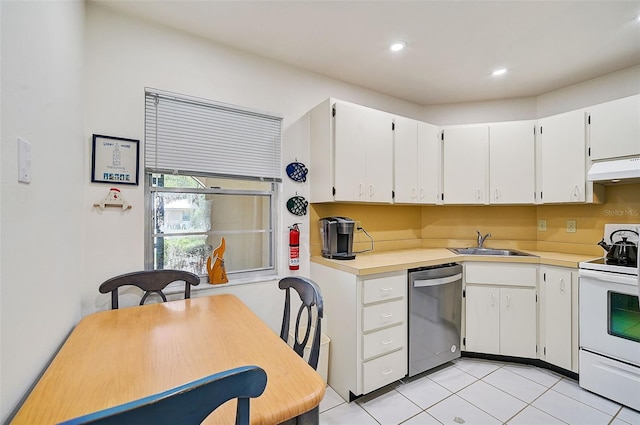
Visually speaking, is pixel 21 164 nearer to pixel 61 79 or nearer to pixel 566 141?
pixel 61 79

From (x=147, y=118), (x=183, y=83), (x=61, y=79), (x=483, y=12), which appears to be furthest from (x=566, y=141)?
(x=61, y=79)

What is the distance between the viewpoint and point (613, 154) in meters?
2.27

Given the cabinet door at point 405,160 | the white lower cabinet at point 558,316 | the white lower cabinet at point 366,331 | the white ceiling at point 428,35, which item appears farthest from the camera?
the cabinet door at point 405,160

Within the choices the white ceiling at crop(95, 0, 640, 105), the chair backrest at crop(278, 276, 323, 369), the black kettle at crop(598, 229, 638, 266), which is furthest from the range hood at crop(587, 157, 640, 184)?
the chair backrest at crop(278, 276, 323, 369)

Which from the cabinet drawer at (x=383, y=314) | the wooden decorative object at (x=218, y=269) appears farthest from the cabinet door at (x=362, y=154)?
the wooden decorative object at (x=218, y=269)

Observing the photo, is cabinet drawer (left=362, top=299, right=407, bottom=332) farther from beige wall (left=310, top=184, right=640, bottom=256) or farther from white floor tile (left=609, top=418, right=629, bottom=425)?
white floor tile (left=609, top=418, right=629, bottom=425)

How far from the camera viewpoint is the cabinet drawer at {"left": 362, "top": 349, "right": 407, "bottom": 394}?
1.98 meters

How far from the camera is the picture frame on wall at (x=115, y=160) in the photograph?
1.73 meters

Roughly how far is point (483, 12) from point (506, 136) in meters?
1.42

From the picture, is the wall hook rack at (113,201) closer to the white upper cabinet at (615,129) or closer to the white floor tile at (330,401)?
the white floor tile at (330,401)

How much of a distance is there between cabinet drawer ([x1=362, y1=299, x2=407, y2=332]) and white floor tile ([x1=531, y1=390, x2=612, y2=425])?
1070 mm

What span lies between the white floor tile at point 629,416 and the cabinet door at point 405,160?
80.2 inches

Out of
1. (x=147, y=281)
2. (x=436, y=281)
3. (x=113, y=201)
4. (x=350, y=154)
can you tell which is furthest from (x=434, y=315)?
(x=113, y=201)

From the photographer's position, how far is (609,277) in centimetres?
198
